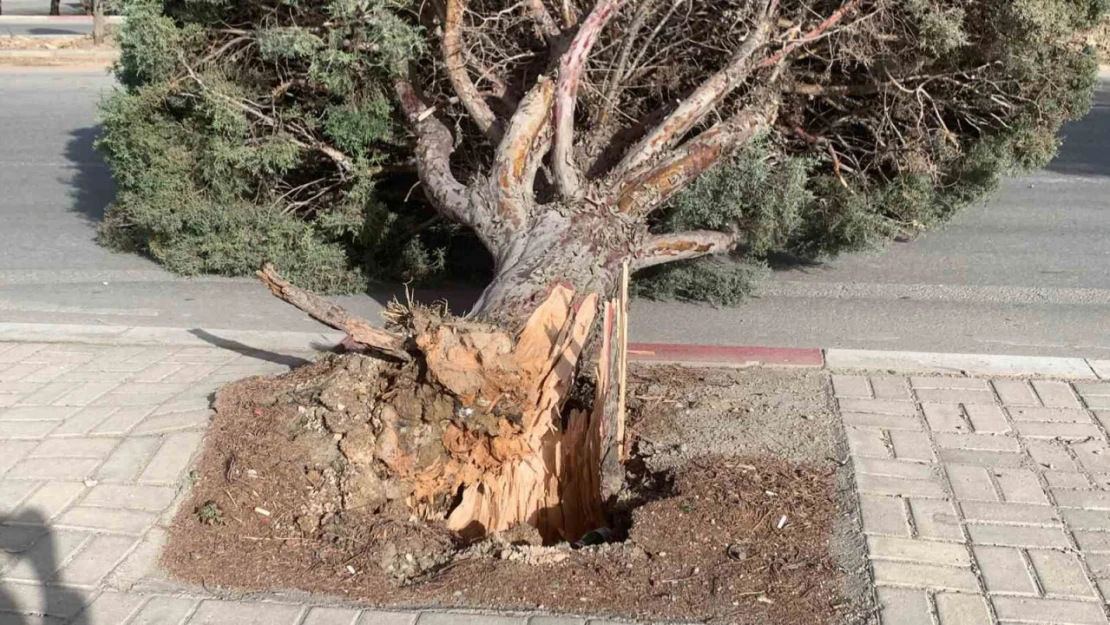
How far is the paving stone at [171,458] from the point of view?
172 inches

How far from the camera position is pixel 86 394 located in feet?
17.3

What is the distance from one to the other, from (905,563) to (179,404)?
357cm

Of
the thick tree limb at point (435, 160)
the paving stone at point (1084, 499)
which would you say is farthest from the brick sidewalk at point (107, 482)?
the paving stone at point (1084, 499)

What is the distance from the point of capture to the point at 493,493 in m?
4.34

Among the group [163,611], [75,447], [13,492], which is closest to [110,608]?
[163,611]

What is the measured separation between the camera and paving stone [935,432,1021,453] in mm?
4594

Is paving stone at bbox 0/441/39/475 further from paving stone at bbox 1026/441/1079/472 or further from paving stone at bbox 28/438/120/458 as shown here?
paving stone at bbox 1026/441/1079/472

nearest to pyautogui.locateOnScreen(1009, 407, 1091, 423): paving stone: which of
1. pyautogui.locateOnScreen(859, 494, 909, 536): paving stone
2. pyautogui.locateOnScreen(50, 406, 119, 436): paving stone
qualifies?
pyautogui.locateOnScreen(859, 494, 909, 536): paving stone

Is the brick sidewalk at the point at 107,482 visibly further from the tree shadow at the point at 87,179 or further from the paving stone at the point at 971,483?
the tree shadow at the point at 87,179

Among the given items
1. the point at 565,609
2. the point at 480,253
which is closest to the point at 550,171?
the point at 480,253

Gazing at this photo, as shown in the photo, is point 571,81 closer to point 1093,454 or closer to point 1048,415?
point 1048,415

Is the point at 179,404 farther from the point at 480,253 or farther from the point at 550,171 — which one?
the point at 480,253

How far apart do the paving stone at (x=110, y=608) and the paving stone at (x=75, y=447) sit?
3.74ft

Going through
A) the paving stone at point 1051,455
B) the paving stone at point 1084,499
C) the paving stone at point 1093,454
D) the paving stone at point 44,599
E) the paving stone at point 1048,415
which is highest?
the paving stone at point 1048,415
